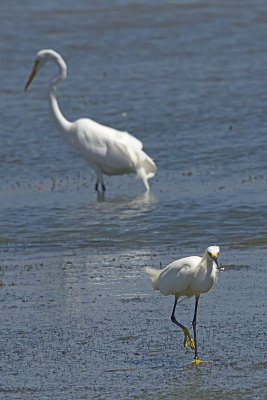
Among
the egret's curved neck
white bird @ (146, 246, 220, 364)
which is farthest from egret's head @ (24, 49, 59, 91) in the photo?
white bird @ (146, 246, 220, 364)

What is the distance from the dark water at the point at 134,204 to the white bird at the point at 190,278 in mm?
271

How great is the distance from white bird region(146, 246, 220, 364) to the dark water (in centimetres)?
27

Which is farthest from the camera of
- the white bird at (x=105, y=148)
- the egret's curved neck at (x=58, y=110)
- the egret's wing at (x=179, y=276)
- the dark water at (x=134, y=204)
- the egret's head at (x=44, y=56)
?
the egret's head at (x=44, y=56)

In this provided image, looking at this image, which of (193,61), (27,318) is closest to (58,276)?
(27,318)

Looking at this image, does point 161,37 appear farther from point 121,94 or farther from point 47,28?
point 121,94

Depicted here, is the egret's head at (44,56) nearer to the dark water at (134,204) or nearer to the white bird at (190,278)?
the dark water at (134,204)

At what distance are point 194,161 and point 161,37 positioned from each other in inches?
362

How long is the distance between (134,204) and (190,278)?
5.62m

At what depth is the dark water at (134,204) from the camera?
6.71 metres

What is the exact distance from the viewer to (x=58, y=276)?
30.0 feet

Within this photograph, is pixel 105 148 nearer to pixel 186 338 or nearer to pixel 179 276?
pixel 179 276

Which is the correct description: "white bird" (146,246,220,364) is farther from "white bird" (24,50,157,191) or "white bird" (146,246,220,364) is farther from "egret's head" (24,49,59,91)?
"egret's head" (24,49,59,91)

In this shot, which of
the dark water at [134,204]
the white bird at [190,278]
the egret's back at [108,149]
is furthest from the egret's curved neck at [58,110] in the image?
the white bird at [190,278]

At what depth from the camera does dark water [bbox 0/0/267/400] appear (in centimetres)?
671
